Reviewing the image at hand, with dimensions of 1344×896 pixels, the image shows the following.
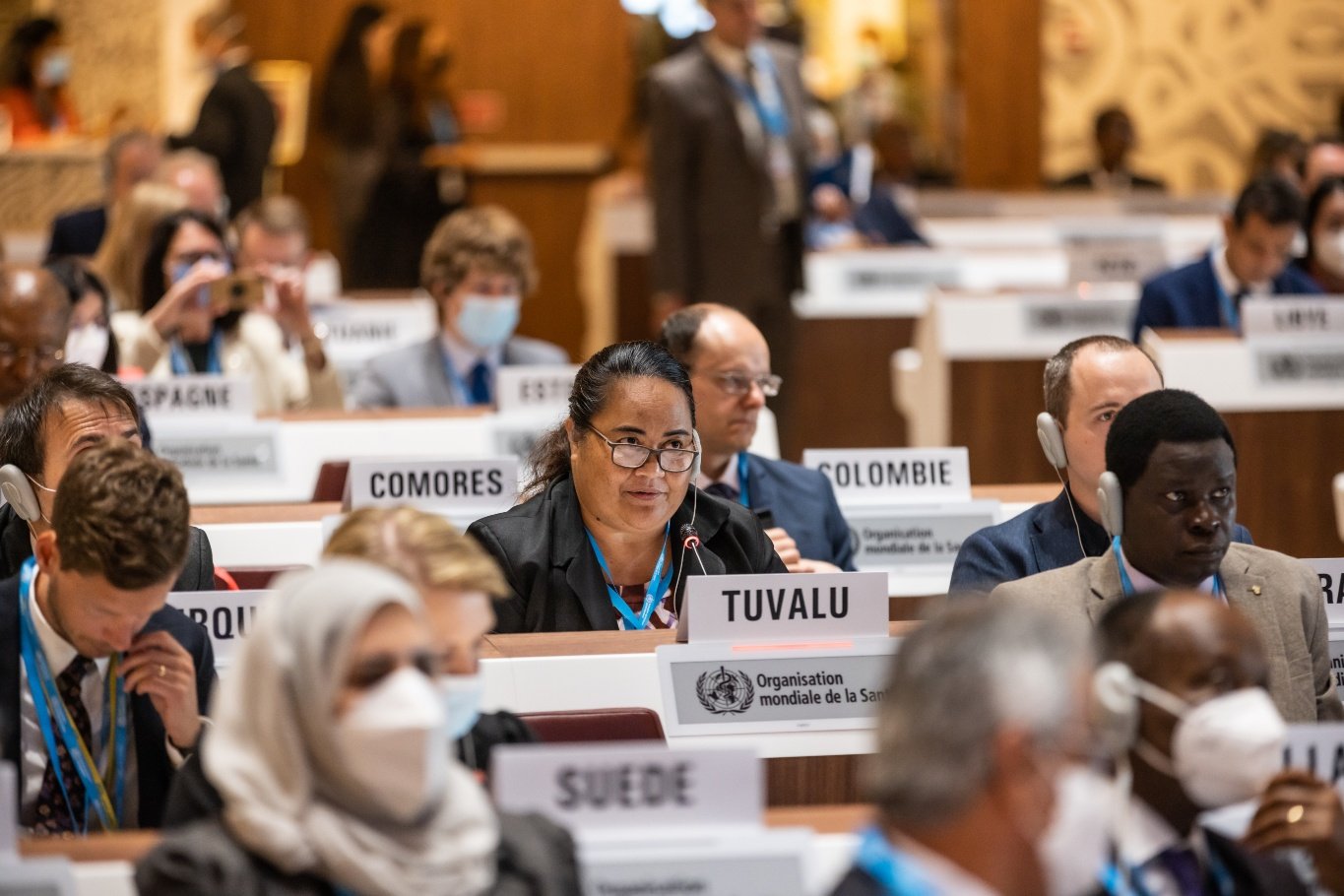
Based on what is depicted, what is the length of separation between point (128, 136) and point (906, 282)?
11.2 ft

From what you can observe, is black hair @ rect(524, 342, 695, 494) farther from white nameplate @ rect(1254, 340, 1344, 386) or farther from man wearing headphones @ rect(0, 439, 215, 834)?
white nameplate @ rect(1254, 340, 1344, 386)

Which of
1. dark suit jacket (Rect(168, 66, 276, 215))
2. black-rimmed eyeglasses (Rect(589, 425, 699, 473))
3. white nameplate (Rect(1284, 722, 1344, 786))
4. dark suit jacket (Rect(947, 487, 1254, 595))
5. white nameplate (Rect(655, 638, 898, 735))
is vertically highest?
dark suit jacket (Rect(168, 66, 276, 215))

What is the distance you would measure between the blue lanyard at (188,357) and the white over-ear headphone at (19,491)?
2.83m

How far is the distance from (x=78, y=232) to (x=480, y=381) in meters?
2.98

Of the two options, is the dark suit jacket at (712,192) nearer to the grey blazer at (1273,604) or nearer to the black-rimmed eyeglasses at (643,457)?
the black-rimmed eyeglasses at (643,457)

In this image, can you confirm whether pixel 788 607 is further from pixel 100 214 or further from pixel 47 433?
pixel 100 214

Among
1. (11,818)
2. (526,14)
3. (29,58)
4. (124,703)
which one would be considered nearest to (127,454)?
(124,703)

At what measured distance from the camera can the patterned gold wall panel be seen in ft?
43.8

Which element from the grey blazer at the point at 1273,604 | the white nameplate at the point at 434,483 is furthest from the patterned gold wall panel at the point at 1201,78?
the grey blazer at the point at 1273,604

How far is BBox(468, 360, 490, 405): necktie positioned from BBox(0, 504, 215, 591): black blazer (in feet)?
8.25

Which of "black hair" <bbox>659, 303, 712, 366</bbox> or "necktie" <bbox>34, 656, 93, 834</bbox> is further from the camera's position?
"black hair" <bbox>659, 303, 712, 366</bbox>

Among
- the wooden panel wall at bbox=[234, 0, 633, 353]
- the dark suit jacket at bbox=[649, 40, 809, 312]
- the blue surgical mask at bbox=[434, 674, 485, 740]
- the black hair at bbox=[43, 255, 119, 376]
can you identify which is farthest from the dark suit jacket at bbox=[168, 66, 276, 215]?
the blue surgical mask at bbox=[434, 674, 485, 740]

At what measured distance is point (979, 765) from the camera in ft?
6.36

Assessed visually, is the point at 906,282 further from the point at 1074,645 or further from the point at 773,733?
the point at 1074,645
